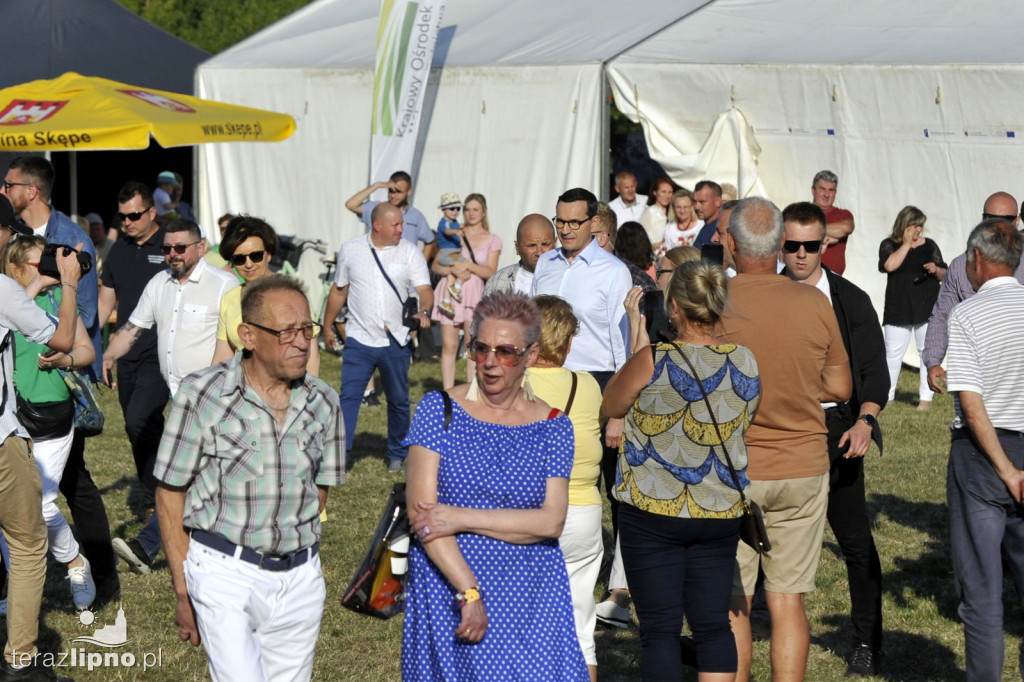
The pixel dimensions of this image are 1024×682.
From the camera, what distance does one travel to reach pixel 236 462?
12.5ft

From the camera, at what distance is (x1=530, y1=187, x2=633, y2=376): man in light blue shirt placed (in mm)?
6945

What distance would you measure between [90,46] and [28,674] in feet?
47.7

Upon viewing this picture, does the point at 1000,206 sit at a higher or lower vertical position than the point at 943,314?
higher

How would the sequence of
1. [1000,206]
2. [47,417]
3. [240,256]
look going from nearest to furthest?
[47,417] < [240,256] < [1000,206]

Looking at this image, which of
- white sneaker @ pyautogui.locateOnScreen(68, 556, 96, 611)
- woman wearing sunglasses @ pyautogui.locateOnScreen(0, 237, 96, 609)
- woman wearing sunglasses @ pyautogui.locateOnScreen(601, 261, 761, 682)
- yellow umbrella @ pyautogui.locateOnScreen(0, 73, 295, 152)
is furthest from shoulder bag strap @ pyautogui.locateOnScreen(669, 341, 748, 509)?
yellow umbrella @ pyautogui.locateOnScreen(0, 73, 295, 152)

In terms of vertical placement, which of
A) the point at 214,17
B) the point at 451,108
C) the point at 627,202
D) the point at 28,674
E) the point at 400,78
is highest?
the point at 214,17

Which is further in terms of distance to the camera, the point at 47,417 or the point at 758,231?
the point at 47,417

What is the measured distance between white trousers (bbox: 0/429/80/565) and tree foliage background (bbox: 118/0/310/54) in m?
20.1

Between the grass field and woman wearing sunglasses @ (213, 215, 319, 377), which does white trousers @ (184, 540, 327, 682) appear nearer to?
the grass field

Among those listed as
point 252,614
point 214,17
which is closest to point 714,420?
point 252,614

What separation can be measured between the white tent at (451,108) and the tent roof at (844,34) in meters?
0.64

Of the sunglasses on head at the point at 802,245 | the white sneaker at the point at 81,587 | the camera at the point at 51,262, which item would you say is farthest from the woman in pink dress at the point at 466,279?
the sunglasses on head at the point at 802,245

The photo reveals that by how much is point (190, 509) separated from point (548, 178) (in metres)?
12.0

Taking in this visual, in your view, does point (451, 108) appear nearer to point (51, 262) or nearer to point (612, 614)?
point (612, 614)
